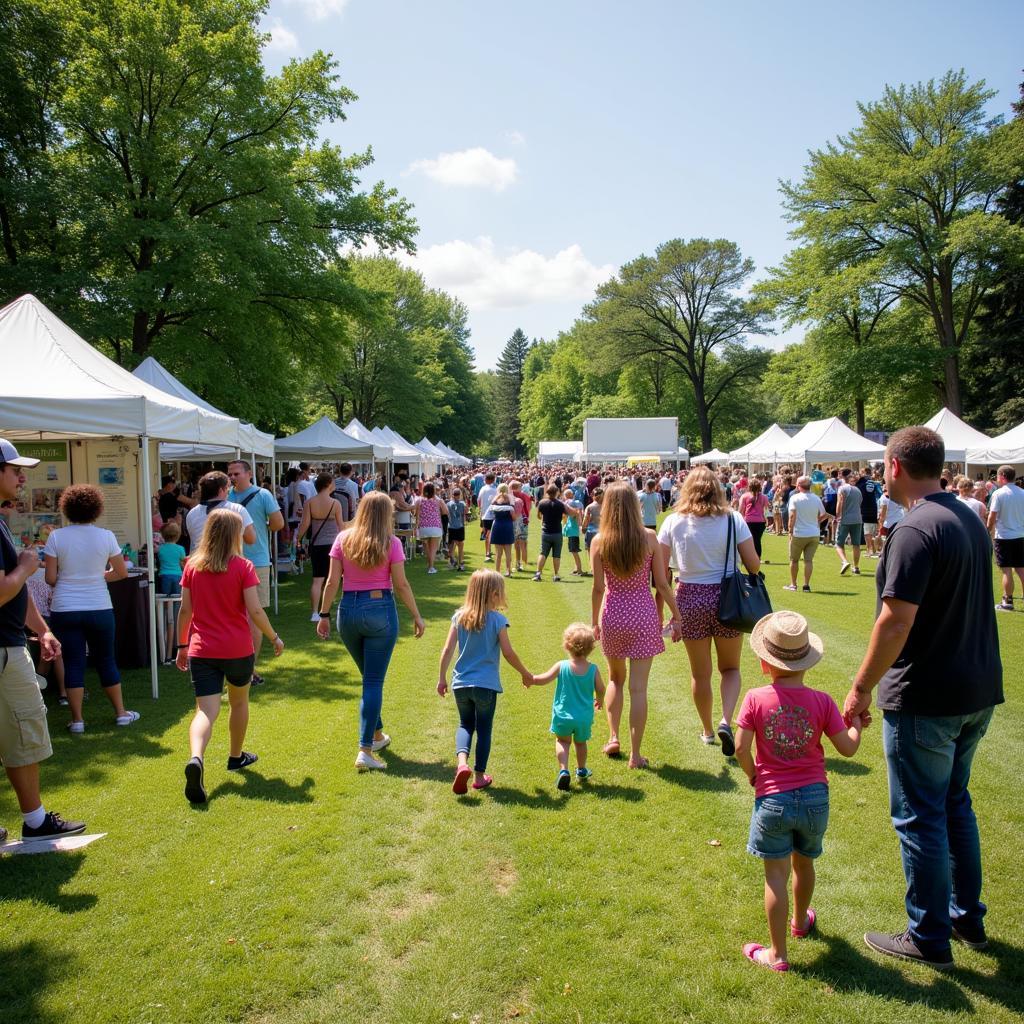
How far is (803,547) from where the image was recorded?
12.7m

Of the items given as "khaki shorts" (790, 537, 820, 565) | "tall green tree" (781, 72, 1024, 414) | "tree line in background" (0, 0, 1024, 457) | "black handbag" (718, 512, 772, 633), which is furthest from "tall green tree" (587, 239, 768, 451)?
"black handbag" (718, 512, 772, 633)

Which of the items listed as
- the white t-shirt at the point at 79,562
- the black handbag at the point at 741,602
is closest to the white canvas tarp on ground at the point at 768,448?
the black handbag at the point at 741,602

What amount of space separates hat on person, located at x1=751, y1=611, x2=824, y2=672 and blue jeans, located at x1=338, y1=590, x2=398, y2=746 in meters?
2.86

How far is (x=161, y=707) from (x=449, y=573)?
30.4 feet

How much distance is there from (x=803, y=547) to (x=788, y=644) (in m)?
10.4

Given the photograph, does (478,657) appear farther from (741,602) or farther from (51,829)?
(51,829)

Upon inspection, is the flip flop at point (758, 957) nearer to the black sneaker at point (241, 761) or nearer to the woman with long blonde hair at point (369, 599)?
the woman with long blonde hair at point (369, 599)

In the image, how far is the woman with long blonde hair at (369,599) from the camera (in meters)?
5.14

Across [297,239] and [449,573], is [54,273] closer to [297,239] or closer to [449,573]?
[297,239]

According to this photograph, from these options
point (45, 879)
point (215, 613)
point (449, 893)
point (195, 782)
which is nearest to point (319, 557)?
point (215, 613)

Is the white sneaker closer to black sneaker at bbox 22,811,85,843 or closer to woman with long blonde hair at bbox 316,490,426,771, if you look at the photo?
woman with long blonde hair at bbox 316,490,426,771

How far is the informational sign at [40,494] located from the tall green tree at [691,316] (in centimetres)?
4582

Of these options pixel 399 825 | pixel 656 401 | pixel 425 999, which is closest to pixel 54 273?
pixel 399 825

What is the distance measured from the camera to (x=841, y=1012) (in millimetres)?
2791
